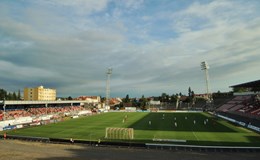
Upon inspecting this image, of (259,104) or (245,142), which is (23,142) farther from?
(259,104)

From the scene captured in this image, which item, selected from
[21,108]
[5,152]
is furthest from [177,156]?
[21,108]

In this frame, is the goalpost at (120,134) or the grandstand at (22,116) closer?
the goalpost at (120,134)

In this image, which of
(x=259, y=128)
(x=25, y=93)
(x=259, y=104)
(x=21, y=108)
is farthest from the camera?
(x=25, y=93)

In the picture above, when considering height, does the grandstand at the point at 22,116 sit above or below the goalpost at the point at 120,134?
above

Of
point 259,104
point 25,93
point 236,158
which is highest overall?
point 25,93

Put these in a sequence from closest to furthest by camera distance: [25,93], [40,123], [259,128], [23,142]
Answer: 1. [23,142]
2. [259,128]
3. [40,123]
4. [25,93]

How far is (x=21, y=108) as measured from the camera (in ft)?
270

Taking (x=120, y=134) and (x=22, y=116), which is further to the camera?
(x=22, y=116)

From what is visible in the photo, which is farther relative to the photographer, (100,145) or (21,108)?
(21,108)

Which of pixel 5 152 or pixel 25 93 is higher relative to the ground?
pixel 25 93

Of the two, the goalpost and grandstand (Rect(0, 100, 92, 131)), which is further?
grandstand (Rect(0, 100, 92, 131))

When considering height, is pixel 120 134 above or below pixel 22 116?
below

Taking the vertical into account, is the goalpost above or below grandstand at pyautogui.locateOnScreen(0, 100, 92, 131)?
below

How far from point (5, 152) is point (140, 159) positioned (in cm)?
1656
